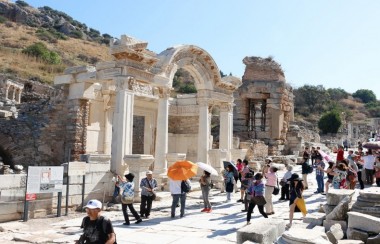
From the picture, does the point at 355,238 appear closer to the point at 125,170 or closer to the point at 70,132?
the point at 125,170

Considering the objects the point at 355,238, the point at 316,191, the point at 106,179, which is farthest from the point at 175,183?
the point at 316,191

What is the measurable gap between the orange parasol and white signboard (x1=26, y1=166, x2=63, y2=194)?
2.98m

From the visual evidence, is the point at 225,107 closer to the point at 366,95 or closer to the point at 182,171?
the point at 182,171

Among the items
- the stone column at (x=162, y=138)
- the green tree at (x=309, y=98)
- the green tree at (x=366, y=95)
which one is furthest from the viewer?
the green tree at (x=366, y=95)

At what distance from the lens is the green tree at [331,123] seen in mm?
56963

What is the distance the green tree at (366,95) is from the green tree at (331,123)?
52056mm

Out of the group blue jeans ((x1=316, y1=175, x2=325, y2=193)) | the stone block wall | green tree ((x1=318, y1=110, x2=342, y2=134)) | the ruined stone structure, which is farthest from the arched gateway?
green tree ((x1=318, y1=110, x2=342, y2=134))

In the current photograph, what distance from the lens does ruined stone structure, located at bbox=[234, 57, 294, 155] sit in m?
28.2

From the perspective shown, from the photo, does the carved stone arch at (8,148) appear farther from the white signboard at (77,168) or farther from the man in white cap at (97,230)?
the man in white cap at (97,230)

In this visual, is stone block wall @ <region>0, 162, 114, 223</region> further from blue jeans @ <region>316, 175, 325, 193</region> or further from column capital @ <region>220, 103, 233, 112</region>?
column capital @ <region>220, 103, 233, 112</region>

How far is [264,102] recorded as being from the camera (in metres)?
30.2

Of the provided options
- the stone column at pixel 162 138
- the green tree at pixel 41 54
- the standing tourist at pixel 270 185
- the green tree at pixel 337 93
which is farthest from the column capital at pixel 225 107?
the green tree at pixel 337 93

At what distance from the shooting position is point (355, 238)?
6.82m

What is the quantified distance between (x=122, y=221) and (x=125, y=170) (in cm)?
338
